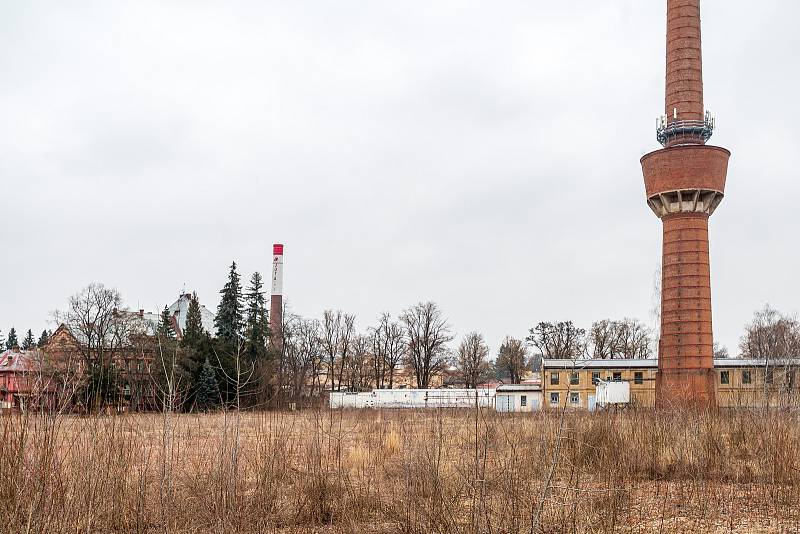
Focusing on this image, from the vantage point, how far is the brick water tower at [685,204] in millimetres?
31922

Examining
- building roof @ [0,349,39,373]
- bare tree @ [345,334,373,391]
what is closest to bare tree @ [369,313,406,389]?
bare tree @ [345,334,373,391]

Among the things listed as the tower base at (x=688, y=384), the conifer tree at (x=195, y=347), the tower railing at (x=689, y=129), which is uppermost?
the tower railing at (x=689, y=129)

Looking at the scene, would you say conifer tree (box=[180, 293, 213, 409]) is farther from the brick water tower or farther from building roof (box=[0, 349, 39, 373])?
building roof (box=[0, 349, 39, 373])

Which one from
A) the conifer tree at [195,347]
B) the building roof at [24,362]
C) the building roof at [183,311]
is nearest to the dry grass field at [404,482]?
the building roof at [24,362]

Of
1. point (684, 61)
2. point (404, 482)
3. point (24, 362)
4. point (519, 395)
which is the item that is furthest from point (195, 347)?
point (404, 482)

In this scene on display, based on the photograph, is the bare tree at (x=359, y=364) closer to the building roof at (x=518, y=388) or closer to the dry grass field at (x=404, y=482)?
the building roof at (x=518, y=388)

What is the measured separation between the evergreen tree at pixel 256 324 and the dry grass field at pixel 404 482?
33789 mm

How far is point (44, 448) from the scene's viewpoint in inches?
194

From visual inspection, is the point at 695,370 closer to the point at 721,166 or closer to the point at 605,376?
the point at 721,166

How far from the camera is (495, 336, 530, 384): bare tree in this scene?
61803 mm

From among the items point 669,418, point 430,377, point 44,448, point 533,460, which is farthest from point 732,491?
point 430,377

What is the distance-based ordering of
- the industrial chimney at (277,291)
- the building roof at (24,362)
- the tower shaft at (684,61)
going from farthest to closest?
the industrial chimney at (277,291), the tower shaft at (684,61), the building roof at (24,362)

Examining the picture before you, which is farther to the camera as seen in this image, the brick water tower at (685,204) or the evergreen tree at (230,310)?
the evergreen tree at (230,310)

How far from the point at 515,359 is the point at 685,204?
31925 millimetres
